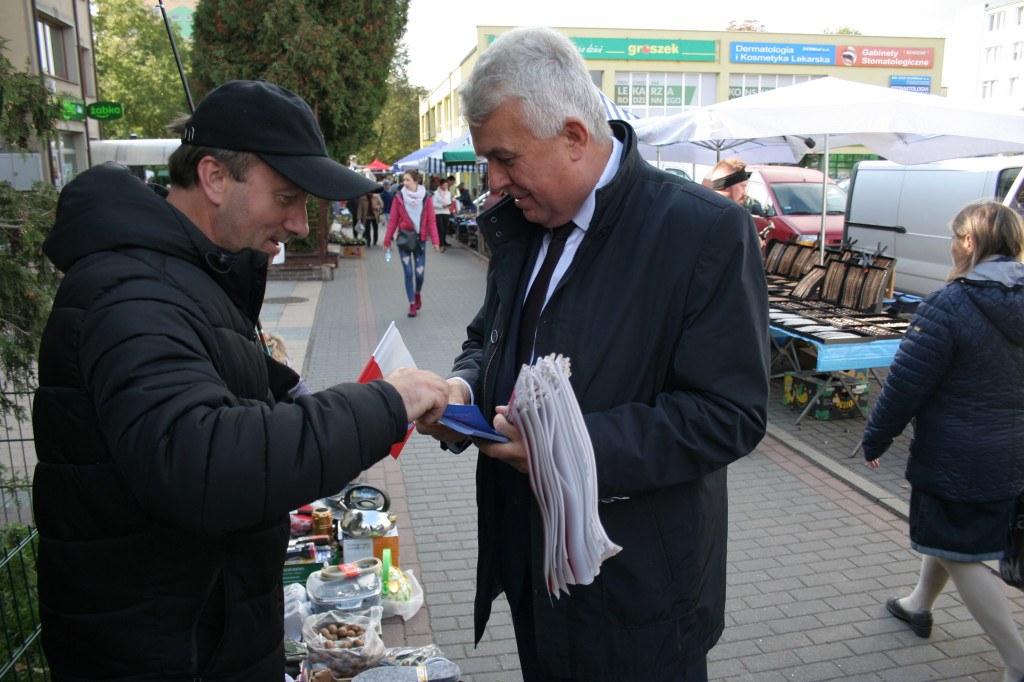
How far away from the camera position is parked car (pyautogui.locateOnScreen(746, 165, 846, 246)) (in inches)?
541

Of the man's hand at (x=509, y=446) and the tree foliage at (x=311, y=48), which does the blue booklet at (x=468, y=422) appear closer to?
the man's hand at (x=509, y=446)

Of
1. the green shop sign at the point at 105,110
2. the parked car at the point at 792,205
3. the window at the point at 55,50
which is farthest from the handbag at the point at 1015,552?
the window at the point at 55,50

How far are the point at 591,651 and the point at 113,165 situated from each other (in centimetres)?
156

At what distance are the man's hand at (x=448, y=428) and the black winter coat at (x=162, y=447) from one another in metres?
0.36

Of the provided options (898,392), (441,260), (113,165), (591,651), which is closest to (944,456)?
(898,392)

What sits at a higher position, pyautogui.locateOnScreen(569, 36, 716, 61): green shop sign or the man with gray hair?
A: pyautogui.locateOnScreen(569, 36, 716, 61): green shop sign

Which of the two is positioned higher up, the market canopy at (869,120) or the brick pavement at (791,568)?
the market canopy at (869,120)

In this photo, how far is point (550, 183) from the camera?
1811 millimetres

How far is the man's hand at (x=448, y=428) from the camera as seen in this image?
5.98ft

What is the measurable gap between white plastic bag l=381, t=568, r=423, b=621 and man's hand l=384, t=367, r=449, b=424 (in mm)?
2502

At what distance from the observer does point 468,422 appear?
173 centimetres

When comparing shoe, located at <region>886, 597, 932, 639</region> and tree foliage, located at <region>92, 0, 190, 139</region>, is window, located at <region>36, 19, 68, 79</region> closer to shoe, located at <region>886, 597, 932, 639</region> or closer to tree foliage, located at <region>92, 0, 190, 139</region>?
tree foliage, located at <region>92, 0, 190, 139</region>

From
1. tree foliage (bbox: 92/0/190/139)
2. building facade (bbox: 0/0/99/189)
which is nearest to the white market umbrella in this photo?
building facade (bbox: 0/0/99/189)

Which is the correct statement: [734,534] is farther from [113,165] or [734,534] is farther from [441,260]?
[441,260]
